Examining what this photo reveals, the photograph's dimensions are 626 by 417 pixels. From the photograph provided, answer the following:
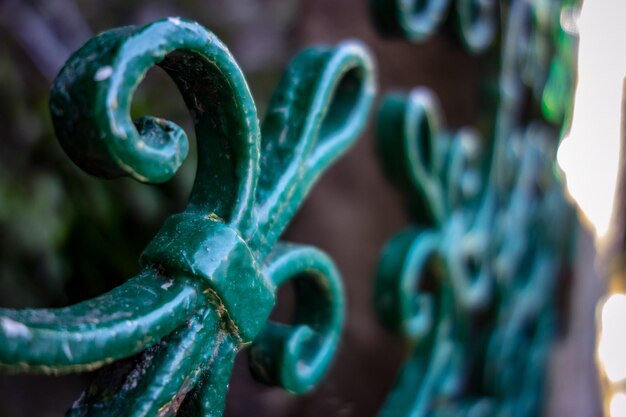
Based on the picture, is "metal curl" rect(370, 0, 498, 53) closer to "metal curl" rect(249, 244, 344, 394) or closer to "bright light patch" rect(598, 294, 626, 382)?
"metal curl" rect(249, 244, 344, 394)

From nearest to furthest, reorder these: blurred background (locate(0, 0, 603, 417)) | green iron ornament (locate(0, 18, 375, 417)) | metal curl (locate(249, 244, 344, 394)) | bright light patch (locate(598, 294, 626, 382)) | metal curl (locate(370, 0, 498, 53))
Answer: green iron ornament (locate(0, 18, 375, 417)) < metal curl (locate(249, 244, 344, 394)) < metal curl (locate(370, 0, 498, 53)) < blurred background (locate(0, 0, 603, 417)) < bright light patch (locate(598, 294, 626, 382))

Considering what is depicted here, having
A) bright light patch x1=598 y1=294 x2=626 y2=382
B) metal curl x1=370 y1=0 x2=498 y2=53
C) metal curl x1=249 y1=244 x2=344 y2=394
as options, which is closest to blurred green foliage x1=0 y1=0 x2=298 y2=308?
metal curl x1=370 y1=0 x2=498 y2=53

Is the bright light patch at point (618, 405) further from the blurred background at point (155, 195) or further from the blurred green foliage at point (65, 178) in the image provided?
the blurred green foliage at point (65, 178)

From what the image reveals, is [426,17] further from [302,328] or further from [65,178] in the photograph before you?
[65,178]

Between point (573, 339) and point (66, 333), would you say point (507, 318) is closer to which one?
point (573, 339)

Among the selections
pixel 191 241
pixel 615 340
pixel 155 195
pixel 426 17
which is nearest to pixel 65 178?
pixel 155 195

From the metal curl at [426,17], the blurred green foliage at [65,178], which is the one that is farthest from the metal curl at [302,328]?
the blurred green foliage at [65,178]
